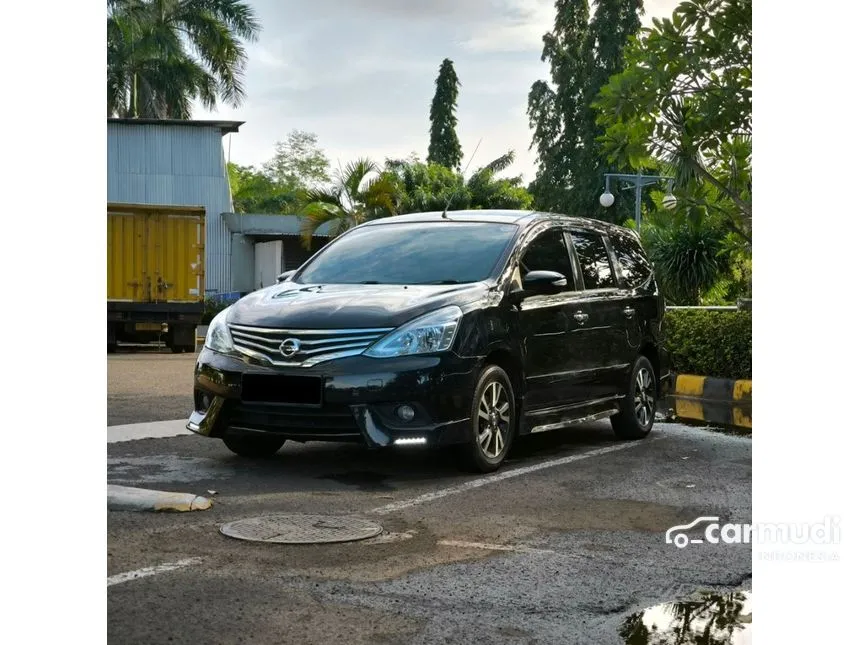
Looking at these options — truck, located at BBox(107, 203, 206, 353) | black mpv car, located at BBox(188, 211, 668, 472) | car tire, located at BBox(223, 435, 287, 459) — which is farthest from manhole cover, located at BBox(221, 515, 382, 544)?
truck, located at BBox(107, 203, 206, 353)

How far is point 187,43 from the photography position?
848cm

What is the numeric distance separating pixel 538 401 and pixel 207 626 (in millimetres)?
3749

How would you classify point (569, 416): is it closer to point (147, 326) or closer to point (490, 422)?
point (490, 422)

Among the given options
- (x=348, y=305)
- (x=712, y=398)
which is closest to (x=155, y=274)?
(x=712, y=398)

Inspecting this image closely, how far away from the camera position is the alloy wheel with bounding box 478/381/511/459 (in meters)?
6.56

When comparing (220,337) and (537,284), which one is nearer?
(220,337)

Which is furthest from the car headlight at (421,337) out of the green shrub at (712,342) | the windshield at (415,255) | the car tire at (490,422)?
the green shrub at (712,342)

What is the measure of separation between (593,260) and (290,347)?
268cm

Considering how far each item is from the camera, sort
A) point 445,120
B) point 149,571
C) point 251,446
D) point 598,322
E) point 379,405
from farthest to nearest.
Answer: point 445,120, point 598,322, point 251,446, point 379,405, point 149,571

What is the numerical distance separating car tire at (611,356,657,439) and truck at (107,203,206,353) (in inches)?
456

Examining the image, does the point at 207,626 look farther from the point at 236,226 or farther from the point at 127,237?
the point at 236,226

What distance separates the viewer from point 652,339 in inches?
337
